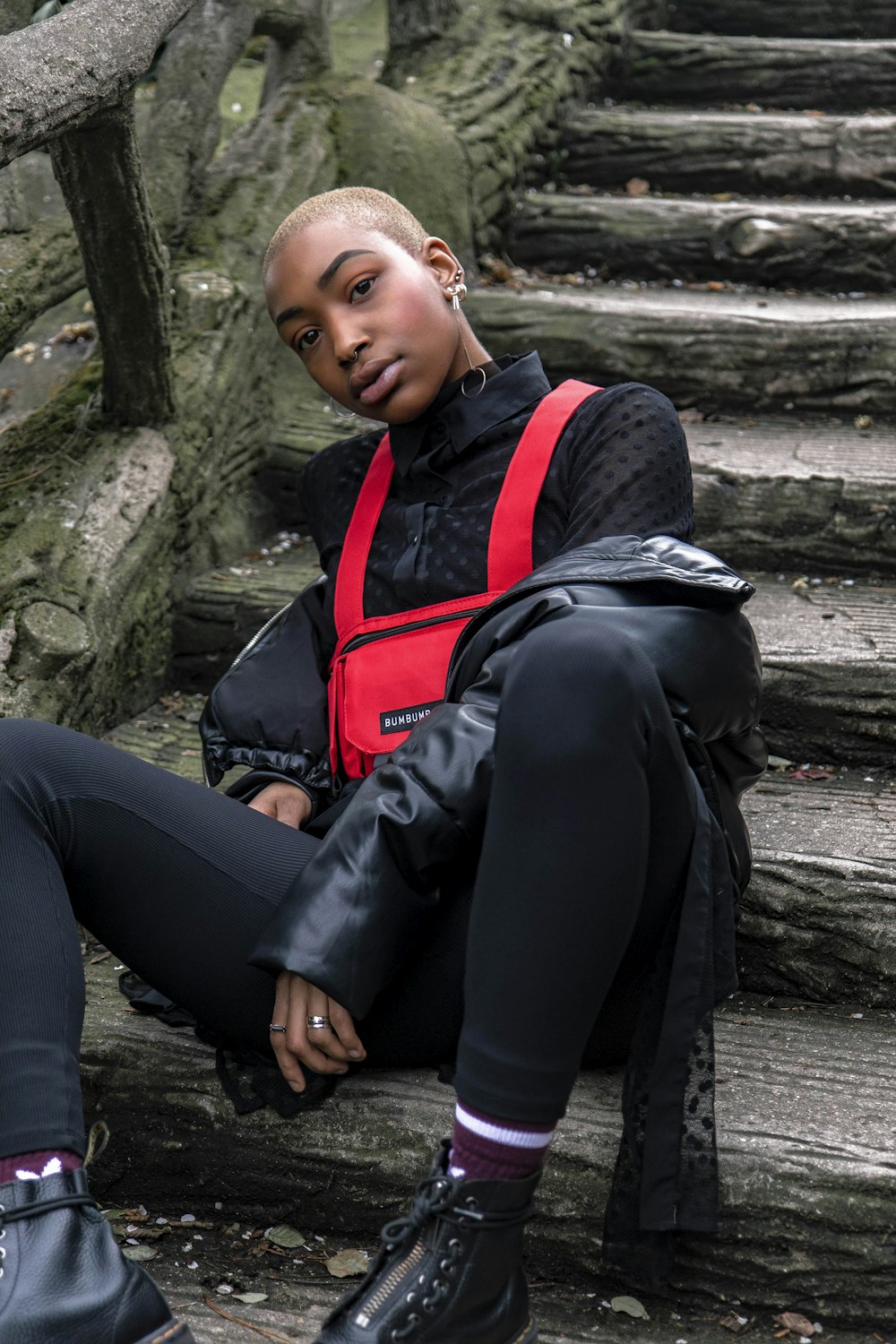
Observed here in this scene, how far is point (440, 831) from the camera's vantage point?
1.58 metres

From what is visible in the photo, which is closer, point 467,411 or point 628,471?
point 628,471

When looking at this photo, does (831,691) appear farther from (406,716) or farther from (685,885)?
(685,885)

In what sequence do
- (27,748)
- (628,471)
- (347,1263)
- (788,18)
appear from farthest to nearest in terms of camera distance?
(788,18)
(628,471)
(347,1263)
(27,748)

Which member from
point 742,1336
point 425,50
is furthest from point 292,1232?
point 425,50

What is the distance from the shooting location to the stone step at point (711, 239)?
12.9 feet

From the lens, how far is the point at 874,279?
395cm

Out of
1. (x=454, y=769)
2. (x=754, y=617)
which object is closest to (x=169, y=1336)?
(x=454, y=769)

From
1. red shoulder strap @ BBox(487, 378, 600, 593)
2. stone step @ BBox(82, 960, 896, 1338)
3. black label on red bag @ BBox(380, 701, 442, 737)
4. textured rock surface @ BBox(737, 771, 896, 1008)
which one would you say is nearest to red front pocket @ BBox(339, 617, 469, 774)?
black label on red bag @ BBox(380, 701, 442, 737)

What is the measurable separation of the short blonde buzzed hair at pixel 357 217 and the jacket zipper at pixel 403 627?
0.64m

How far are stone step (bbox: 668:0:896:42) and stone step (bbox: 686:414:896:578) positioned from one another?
3.15m

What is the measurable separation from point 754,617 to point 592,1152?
4.63 ft

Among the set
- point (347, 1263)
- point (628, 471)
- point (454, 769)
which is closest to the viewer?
point (454, 769)

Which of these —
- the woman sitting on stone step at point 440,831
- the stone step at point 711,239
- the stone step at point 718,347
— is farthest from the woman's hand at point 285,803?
the stone step at point 711,239

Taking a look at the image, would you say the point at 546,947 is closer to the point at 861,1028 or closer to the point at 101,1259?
the point at 101,1259
